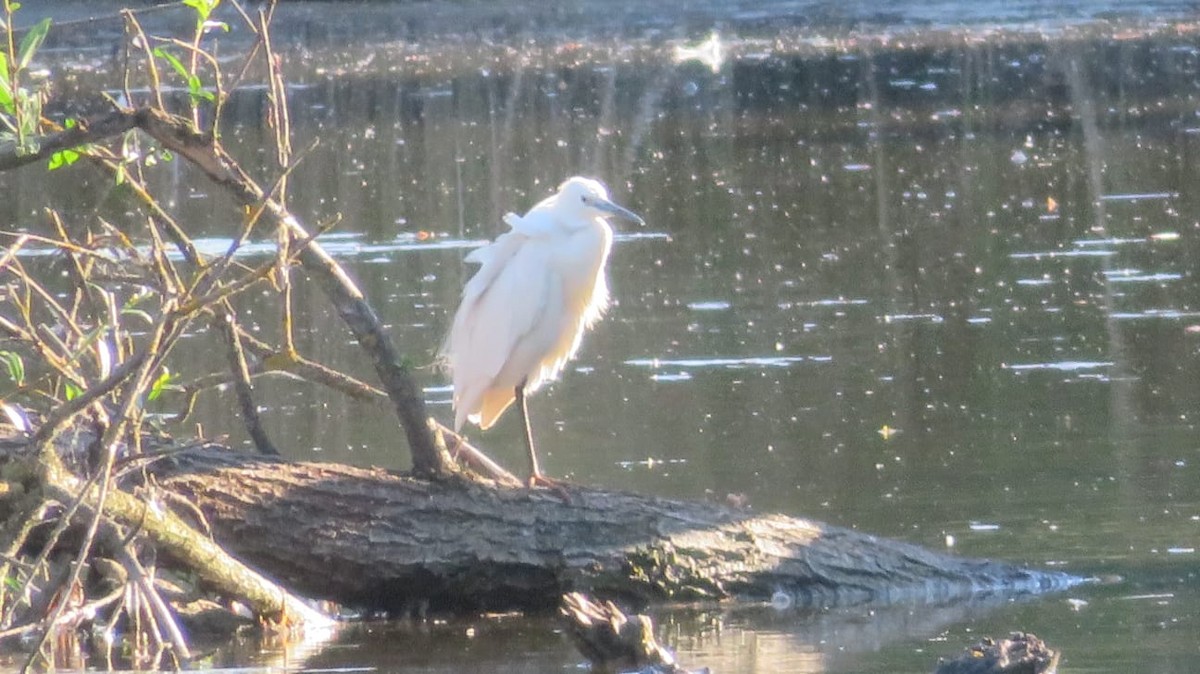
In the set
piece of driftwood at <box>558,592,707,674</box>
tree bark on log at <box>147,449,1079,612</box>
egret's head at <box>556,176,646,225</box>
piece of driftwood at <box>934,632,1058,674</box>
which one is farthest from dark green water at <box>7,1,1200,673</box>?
egret's head at <box>556,176,646,225</box>

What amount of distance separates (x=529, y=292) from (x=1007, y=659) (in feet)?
9.22

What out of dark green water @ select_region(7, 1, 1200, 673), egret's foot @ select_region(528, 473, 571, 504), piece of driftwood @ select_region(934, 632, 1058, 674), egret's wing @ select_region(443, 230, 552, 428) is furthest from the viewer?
egret's wing @ select_region(443, 230, 552, 428)

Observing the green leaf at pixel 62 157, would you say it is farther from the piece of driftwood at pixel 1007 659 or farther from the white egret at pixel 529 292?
the piece of driftwood at pixel 1007 659

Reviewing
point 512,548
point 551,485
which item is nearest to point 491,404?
point 551,485

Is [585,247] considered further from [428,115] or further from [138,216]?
[428,115]

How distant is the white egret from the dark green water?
0.80 metres

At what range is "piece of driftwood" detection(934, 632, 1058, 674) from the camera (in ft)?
15.9

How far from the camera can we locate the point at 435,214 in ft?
54.4

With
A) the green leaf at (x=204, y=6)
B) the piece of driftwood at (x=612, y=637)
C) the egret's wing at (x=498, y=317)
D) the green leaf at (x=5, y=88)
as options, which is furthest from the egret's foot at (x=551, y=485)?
the green leaf at (x=5, y=88)

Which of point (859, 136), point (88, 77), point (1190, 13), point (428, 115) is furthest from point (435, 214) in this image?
point (1190, 13)

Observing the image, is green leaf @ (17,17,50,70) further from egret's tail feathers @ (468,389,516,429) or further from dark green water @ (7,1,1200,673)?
egret's tail feathers @ (468,389,516,429)

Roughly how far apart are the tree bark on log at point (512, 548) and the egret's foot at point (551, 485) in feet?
0.08

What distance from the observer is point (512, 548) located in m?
6.43

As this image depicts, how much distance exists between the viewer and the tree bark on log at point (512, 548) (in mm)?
6383
